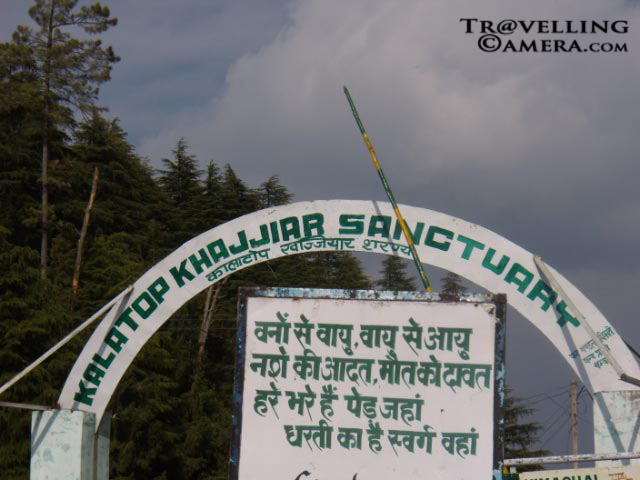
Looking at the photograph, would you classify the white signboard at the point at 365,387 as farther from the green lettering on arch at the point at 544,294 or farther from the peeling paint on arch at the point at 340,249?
the green lettering on arch at the point at 544,294

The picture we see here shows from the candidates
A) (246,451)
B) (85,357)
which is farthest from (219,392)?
(246,451)

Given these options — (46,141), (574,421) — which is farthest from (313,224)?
(46,141)

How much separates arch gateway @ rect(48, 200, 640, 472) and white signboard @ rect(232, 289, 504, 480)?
181 cm

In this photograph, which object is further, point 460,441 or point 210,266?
point 210,266

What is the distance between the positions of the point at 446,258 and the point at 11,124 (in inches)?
918

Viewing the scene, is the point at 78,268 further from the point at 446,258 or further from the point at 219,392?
the point at 446,258

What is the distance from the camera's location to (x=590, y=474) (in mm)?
11188

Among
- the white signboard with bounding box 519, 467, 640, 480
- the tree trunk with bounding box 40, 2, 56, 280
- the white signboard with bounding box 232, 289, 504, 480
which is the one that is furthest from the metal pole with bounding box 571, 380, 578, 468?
the white signboard with bounding box 232, 289, 504, 480

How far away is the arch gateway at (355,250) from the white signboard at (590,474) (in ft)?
7.00

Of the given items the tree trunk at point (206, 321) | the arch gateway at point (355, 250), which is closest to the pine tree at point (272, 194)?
the tree trunk at point (206, 321)

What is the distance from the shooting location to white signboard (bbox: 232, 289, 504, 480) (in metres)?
7.06

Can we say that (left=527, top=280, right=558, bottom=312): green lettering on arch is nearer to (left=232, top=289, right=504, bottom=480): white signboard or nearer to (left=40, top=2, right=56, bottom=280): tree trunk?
(left=232, top=289, right=504, bottom=480): white signboard

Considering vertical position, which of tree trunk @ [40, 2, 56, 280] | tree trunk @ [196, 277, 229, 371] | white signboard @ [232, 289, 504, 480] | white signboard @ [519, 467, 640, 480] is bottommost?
white signboard @ [519, 467, 640, 480]

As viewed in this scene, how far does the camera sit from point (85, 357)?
31.0ft
